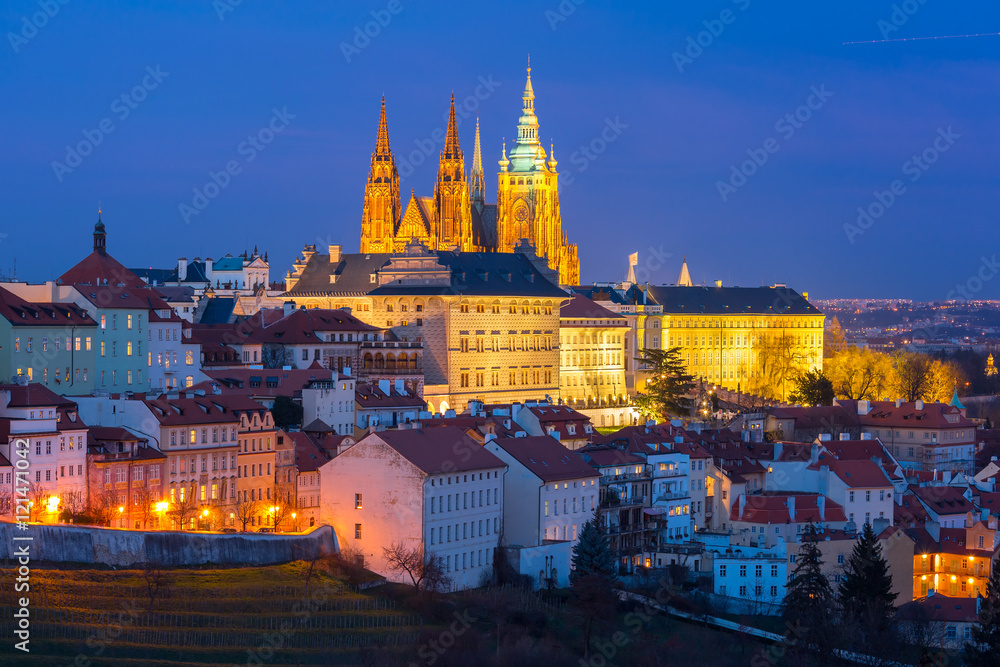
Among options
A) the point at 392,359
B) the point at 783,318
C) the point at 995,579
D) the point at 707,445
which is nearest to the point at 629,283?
the point at 783,318

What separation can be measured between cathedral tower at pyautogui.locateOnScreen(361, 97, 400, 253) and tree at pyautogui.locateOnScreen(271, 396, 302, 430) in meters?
77.4

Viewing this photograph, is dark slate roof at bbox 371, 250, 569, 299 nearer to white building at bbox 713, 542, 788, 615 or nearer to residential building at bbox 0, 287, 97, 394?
residential building at bbox 0, 287, 97, 394

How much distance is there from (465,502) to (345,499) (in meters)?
4.11

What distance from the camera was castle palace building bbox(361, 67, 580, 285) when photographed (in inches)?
6230

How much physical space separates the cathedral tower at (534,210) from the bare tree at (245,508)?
316 feet

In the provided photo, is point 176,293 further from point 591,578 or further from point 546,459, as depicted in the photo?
point 591,578

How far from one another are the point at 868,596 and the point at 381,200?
3794 inches

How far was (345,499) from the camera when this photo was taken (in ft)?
211

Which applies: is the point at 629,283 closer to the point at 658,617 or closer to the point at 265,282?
the point at 265,282

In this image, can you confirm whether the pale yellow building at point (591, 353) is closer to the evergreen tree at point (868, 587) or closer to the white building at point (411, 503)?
the evergreen tree at point (868, 587)

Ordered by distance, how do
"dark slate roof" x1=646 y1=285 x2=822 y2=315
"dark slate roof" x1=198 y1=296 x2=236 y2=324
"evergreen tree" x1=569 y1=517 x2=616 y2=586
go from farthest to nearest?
"dark slate roof" x1=646 y1=285 x2=822 y2=315 → "dark slate roof" x1=198 y1=296 x2=236 y2=324 → "evergreen tree" x1=569 y1=517 x2=616 y2=586

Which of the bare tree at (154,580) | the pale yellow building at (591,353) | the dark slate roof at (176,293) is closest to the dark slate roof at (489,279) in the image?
the pale yellow building at (591,353)

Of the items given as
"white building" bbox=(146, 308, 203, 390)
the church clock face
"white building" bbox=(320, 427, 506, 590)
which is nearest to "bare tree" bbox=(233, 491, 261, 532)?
"white building" bbox=(320, 427, 506, 590)

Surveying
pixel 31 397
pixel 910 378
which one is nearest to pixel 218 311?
pixel 910 378
